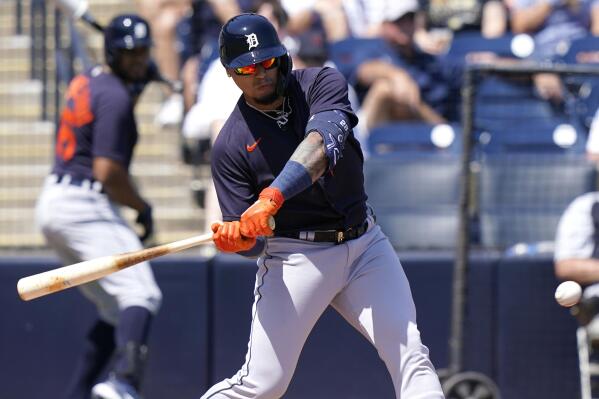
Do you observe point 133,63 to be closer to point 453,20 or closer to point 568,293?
point 568,293

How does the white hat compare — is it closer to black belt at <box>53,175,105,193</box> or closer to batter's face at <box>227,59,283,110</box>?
black belt at <box>53,175,105,193</box>

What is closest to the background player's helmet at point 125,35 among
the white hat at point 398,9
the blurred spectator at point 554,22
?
the white hat at point 398,9

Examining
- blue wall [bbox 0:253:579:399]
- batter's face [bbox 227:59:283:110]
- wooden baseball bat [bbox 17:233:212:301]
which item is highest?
batter's face [bbox 227:59:283:110]

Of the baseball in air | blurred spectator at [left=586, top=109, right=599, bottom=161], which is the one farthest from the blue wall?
the baseball in air

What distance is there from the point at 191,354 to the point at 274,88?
8.36 feet

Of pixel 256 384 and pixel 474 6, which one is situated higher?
pixel 474 6

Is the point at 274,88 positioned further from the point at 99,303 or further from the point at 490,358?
the point at 490,358

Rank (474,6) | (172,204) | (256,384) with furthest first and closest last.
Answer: (474,6)
(172,204)
(256,384)

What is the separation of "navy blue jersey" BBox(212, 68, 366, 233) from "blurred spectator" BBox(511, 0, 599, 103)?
428 centimetres

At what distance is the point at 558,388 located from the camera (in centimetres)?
605

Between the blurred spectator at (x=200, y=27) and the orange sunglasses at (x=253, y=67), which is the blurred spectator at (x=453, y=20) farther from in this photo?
the orange sunglasses at (x=253, y=67)

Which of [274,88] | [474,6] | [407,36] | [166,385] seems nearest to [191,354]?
[166,385]

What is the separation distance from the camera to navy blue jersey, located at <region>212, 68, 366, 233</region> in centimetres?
407


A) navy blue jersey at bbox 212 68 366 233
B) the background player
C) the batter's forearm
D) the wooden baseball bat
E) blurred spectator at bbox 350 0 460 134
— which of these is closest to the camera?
the batter's forearm
